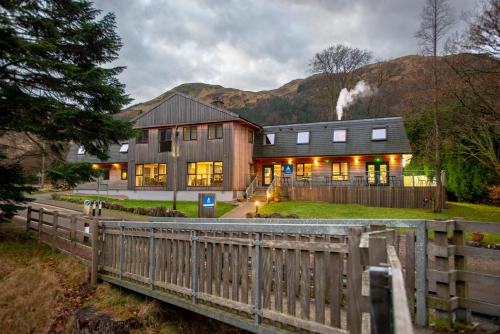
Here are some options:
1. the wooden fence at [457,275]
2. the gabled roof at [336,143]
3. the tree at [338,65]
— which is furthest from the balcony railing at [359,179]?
the wooden fence at [457,275]

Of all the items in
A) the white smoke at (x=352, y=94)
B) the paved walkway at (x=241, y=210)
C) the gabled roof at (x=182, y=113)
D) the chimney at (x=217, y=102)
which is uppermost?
the white smoke at (x=352, y=94)

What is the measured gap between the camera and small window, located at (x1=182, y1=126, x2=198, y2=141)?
30.1m

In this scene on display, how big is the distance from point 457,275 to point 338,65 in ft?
133

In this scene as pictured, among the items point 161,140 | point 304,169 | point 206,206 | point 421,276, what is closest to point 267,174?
point 304,169

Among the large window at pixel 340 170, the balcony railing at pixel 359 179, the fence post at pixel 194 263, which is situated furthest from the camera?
the large window at pixel 340 170

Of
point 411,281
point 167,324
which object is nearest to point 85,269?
point 167,324

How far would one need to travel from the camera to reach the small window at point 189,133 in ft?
98.8

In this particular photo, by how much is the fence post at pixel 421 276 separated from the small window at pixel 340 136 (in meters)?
25.2

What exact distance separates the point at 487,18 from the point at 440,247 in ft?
37.6

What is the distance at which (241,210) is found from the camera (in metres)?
23.1

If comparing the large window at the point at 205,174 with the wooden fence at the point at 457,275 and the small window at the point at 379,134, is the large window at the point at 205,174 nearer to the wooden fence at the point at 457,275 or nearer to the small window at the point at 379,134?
the small window at the point at 379,134

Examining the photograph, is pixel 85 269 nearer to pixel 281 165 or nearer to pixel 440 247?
pixel 440 247

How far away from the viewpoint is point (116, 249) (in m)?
8.93

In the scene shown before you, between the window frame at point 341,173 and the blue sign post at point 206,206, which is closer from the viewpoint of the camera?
the blue sign post at point 206,206
